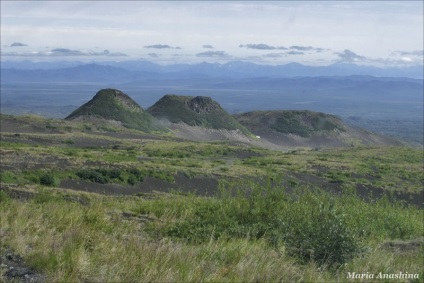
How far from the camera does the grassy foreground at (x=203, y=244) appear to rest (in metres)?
5.61

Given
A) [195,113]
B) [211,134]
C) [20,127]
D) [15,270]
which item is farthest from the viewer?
[195,113]

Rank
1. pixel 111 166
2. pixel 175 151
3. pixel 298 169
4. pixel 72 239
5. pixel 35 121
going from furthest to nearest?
pixel 35 121
pixel 175 151
pixel 298 169
pixel 111 166
pixel 72 239

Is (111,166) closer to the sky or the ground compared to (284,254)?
closer to the ground

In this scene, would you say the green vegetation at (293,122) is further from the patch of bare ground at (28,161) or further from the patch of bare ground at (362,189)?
the patch of bare ground at (28,161)

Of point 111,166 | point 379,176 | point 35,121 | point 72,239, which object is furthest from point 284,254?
point 35,121

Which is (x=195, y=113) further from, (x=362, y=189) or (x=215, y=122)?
(x=362, y=189)

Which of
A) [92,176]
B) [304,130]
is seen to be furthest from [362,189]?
[304,130]

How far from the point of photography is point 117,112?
106 metres

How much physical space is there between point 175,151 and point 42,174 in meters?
31.3

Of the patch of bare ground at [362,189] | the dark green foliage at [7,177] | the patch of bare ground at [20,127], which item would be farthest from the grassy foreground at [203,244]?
the patch of bare ground at [20,127]

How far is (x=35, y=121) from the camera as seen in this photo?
280ft

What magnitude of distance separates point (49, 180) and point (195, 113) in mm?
91413

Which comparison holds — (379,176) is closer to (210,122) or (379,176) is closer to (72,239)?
(72,239)

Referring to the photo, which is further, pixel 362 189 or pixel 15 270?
pixel 362 189
